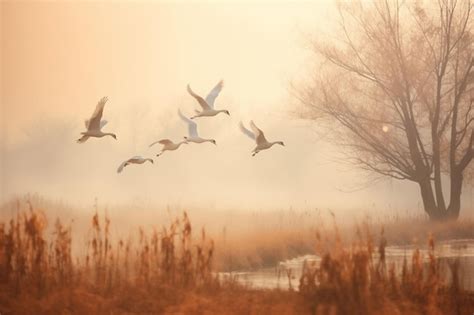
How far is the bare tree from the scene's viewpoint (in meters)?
Result: 5.82

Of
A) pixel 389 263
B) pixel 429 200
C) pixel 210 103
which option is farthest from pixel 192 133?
pixel 429 200

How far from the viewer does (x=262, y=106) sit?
15.7 feet

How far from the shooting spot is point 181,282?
12.2 feet

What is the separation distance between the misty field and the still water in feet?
0.28

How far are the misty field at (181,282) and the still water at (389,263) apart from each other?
0.28 ft

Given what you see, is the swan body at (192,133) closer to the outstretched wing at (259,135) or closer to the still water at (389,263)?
the outstretched wing at (259,135)

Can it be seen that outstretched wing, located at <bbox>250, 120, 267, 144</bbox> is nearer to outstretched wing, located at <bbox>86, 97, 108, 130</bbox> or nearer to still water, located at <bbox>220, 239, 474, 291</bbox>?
still water, located at <bbox>220, 239, 474, 291</bbox>

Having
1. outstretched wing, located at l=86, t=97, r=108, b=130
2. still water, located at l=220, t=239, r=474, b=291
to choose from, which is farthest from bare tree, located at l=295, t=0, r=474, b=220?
outstretched wing, located at l=86, t=97, r=108, b=130

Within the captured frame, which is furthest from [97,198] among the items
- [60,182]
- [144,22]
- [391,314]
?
[391,314]

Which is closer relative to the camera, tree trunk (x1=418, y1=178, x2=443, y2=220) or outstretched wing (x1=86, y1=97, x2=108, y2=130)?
outstretched wing (x1=86, y1=97, x2=108, y2=130)

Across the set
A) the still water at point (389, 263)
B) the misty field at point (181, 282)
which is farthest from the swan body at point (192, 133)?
the still water at point (389, 263)

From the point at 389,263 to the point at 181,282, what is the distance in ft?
4.17

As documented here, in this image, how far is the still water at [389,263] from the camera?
382cm

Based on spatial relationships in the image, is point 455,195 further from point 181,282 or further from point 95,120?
point 95,120
